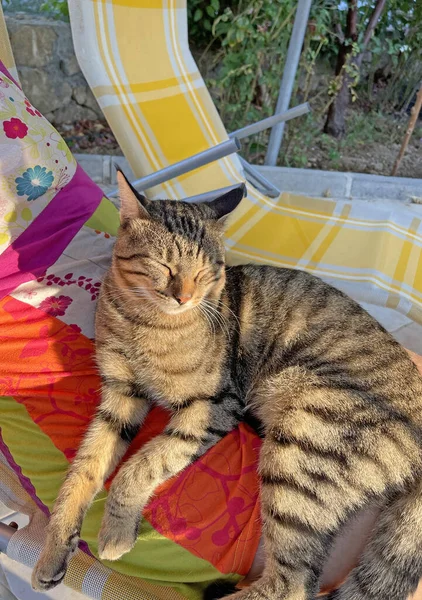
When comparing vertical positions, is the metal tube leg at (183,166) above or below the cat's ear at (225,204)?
below

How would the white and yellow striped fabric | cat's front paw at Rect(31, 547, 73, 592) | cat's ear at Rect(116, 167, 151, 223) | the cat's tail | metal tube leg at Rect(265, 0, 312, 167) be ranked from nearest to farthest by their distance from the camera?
the cat's tail
cat's front paw at Rect(31, 547, 73, 592)
cat's ear at Rect(116, 167, 151, 223)
the white and yellow striped fabric
metal tube leg at Rect(265, 0, 312, 167)

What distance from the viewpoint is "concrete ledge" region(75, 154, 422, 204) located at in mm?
4086

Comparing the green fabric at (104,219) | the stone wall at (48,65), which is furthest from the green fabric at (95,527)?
the stone wall at (48,65)

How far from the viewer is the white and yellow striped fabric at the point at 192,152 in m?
2.40

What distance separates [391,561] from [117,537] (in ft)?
2.22

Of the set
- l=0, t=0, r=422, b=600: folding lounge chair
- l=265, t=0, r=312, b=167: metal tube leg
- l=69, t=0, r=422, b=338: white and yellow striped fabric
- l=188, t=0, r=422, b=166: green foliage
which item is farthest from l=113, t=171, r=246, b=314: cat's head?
l=188, t=0, r=422, b=166: green foliage

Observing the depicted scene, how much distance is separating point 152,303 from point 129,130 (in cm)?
140

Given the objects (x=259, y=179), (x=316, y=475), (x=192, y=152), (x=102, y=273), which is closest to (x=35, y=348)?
(x=102, y=273)

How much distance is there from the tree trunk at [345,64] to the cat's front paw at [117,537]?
13.6ft

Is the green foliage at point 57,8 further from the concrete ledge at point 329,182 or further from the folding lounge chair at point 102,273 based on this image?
the folding lounge chair at point 102,273

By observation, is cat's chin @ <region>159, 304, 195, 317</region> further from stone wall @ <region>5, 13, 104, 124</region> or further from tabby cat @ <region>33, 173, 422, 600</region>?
stone wall @ <region>5, 13, 104, 124</region>

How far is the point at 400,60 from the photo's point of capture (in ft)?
16.6

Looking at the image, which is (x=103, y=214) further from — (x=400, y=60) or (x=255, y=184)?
(x=400, y=60)

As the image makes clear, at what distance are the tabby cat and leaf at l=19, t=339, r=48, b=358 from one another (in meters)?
0.16
